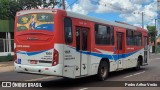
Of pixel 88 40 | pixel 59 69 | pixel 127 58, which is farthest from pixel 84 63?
pixel 127 58

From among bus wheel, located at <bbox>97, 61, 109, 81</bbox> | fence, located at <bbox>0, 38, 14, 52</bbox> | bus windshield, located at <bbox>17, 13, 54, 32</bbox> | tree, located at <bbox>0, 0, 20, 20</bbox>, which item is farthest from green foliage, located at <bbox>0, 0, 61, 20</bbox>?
bus windshield, located at <bbox>17, 13, 54, 32</bbox>

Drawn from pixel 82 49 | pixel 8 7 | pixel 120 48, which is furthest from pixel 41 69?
pixel 8 7

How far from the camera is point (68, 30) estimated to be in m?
12.7

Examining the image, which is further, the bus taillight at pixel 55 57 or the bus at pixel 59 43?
the bus at pixel 59 43

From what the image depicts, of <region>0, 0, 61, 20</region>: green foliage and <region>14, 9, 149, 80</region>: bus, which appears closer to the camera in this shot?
<region>14, 9, 149, 80</region>: bus

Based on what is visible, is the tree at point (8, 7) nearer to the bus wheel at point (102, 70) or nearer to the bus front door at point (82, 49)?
the bus wheel at point (102, 70)

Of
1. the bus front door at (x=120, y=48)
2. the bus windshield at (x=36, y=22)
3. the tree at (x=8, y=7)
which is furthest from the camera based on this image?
the tree at (x=8, y=7)

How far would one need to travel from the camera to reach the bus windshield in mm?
12473

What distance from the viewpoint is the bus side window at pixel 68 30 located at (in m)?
12.5

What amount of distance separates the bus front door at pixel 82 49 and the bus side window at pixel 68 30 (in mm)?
570

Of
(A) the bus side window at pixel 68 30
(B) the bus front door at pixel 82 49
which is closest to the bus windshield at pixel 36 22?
(A) the bus side window at pixel 68 30

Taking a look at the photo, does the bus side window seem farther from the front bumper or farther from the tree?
the tree

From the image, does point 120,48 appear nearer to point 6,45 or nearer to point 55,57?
point 55,57

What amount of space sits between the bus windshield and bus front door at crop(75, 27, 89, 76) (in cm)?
135
